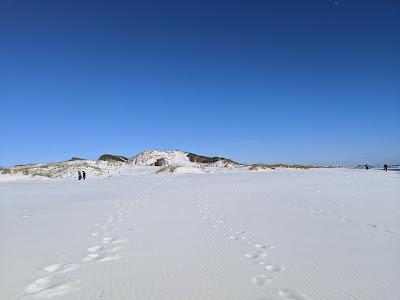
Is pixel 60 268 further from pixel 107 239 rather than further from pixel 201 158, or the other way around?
pixel 201 158

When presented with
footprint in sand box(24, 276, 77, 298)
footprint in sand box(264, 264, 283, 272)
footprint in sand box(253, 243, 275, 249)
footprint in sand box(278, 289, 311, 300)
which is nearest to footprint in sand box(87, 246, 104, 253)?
footprint in sand box(24, 276, 77, 298)

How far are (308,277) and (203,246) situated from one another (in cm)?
261

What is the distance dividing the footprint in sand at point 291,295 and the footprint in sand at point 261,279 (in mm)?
394

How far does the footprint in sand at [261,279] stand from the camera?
537 cm

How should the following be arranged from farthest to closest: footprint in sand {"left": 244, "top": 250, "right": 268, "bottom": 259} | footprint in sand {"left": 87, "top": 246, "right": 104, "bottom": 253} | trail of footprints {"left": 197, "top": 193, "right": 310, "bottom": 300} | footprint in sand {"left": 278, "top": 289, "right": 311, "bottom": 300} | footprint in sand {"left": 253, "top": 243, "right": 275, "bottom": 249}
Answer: footprint in sand {"left": 253, "top": 243, "right": 275, "bottom": 249} → footprint in sand {"left": 87, "top": 246, "right": 104, "bottom": 253} → footprint in sand {"left": 244, "top": 250, "right": 268, "bottom": 259} → trail of footprints {"left": 197, "top": 193, "right": 310, "bottom": 300} → footprint in sand {"left": 278, "top": 289, "right": 311, "bottom": 300}

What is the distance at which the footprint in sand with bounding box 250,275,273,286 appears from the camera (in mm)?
5372

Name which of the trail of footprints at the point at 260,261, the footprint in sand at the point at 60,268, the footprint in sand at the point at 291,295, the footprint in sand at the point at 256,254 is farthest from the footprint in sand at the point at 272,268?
the footprint in sand at the point at 60,268

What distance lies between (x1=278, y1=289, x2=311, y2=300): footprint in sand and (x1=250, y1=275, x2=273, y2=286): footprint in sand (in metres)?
0.39

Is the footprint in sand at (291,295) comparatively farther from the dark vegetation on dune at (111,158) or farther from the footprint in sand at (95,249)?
the dark vegetation on dune at (111,158)

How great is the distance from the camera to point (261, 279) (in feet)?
18.1

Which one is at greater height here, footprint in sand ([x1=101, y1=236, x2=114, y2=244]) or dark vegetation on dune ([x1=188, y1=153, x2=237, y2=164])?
dark vegetation on dune ([x1=188, y1=153, x2=237, y2=164])

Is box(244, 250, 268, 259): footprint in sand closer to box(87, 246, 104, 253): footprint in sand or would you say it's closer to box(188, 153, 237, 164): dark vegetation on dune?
box(87, 246, 104, 253): footprint in sand

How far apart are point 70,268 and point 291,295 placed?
132 inches

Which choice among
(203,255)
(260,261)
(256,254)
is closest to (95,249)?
(203,255)
